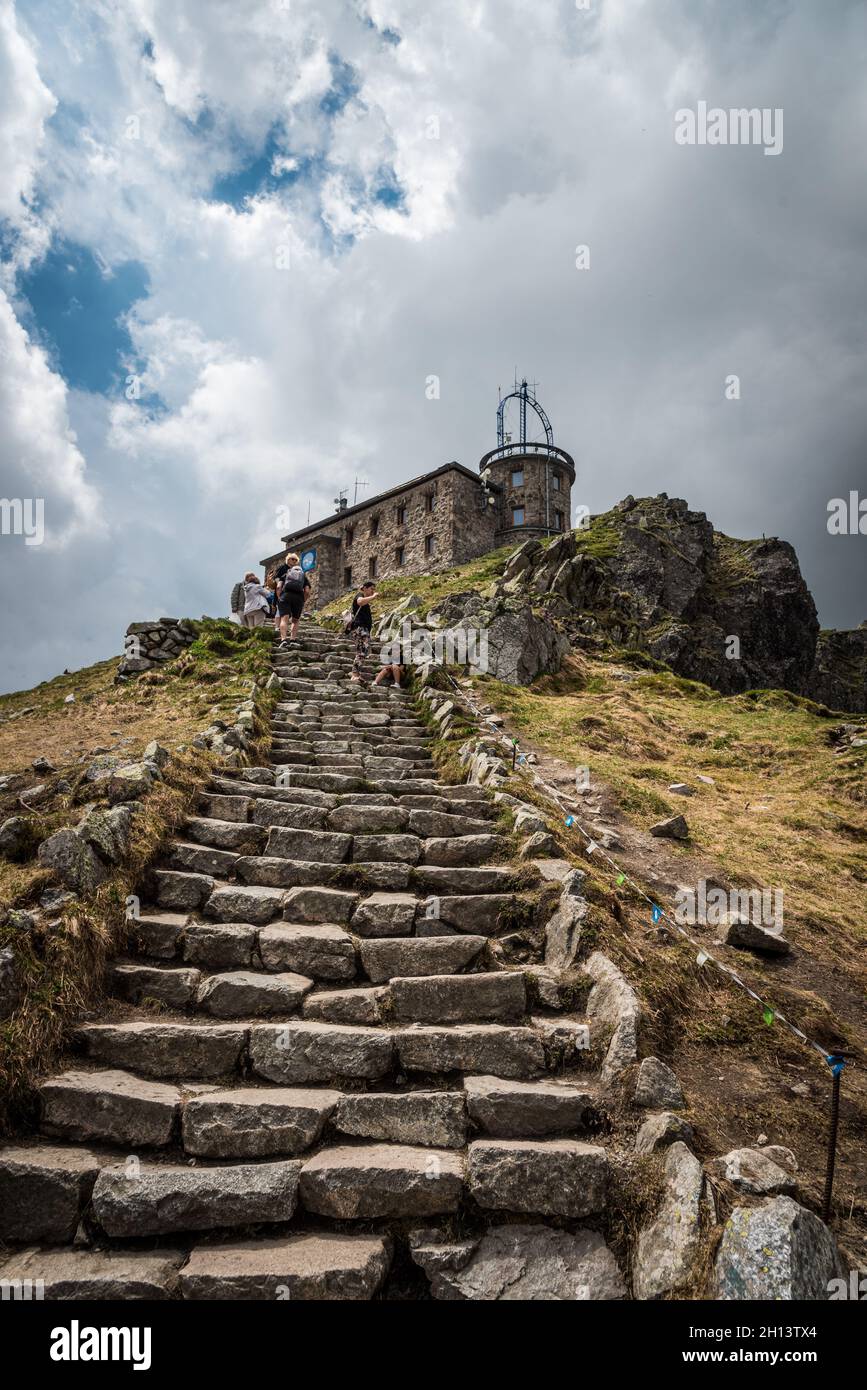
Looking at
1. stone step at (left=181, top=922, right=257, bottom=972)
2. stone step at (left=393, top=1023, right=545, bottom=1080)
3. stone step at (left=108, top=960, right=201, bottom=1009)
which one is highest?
stone step at (left=181, top=922, right=257, bottom=972)

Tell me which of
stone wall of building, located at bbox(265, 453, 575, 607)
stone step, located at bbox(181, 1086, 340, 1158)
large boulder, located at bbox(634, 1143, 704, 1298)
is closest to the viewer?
large boulder, located at bbox(634, 1143, 704, 1298)

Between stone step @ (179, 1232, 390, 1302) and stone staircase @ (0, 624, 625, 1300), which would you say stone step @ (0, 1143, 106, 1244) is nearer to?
stone staircase @ (0, 624, 625, 1300)

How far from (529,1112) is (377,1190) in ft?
3.39

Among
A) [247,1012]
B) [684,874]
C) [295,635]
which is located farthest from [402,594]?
[247,1012]

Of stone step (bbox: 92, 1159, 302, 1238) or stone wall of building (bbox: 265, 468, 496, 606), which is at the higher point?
stone wall of building (bbox: 265, 468, 496, 606)

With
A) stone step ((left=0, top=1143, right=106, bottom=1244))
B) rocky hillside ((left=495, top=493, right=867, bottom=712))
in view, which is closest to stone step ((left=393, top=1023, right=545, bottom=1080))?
stone step ((left=0, top=1143, right=106, bottom=1244))

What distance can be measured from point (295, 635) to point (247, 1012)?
13630 mm

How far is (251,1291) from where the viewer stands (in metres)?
3.41

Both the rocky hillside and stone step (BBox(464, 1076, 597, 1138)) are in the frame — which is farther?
the rocky hillside

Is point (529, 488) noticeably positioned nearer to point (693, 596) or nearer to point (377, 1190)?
point (693, 596)

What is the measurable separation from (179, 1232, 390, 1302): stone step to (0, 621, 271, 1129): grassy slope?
A: 5.02ft

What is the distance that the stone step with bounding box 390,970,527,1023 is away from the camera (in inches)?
203

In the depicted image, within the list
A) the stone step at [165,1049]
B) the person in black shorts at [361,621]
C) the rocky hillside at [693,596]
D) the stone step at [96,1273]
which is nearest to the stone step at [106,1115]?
the stone step at [165,1049]
